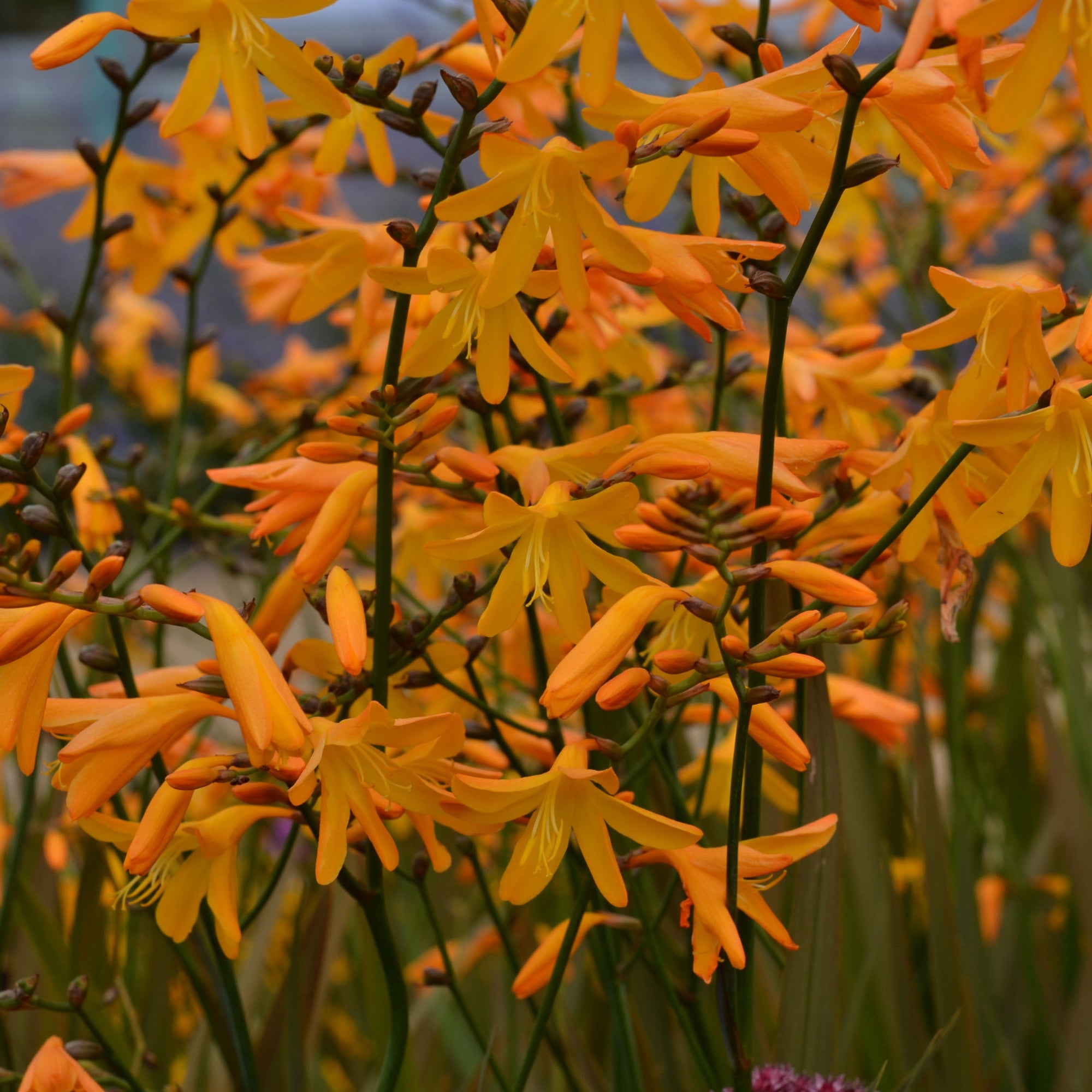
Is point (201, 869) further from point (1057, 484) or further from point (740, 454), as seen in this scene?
point (1057, 484)

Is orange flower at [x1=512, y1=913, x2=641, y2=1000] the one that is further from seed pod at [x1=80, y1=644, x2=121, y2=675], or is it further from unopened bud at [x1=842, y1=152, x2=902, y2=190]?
unopened bud at [x1=842, y1=152, x2=902, y2=190]

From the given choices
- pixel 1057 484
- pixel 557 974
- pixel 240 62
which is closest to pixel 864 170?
pixel 1057 484

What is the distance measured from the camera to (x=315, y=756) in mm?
434

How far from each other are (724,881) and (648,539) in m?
0.16

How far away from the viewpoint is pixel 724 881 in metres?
0.50

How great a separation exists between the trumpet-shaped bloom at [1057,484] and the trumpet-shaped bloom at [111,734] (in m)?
0.33

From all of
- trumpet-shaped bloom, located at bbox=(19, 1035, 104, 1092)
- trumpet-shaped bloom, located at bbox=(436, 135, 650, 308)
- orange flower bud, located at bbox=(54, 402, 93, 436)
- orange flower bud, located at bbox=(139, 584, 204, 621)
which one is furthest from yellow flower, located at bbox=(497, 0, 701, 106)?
trumpet-shaped bloom, located at bbox=(19, 1035, 104, 1092)

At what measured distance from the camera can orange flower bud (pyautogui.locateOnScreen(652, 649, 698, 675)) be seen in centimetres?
44

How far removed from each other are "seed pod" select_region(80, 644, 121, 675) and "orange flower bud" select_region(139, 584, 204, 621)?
98 mm

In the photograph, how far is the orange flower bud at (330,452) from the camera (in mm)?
489

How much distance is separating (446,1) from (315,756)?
18.9 feet

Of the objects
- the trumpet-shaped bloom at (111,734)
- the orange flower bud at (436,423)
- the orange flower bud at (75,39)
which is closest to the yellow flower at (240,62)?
the orange flower bud at (75,39)

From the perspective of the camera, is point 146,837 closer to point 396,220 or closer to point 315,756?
point 315,756

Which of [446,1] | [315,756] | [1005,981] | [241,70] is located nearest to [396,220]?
[241,70]
